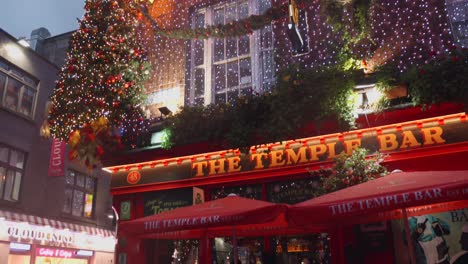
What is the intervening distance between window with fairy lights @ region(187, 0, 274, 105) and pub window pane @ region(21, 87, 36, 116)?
11.1 metres

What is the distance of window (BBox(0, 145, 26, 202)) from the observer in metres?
17.6

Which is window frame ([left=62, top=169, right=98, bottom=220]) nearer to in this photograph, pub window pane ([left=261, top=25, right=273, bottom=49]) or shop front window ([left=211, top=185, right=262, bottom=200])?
shop front window ([left=211, top=185, right=262, bottom=200])

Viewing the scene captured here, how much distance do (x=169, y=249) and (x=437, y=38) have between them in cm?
773

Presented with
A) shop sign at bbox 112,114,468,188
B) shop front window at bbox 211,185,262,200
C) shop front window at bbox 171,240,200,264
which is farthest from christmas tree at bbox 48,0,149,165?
shop front window at bbox 171,240,200,264

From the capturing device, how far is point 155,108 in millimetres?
11953

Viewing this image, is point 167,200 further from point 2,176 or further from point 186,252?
point 2,176

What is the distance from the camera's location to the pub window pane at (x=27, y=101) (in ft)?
62.9

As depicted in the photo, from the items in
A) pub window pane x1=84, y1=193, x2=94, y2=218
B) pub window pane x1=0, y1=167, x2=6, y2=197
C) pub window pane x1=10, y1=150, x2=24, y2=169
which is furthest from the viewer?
pub window pane x1=84, y1=193, x2=94, y2=218

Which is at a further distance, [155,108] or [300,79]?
[155,108]

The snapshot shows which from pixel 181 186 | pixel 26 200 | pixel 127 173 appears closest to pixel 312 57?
pixel 181 186

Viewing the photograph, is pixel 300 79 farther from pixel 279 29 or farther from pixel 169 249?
pixel 169 249

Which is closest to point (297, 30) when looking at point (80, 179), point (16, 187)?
point (16, 187)

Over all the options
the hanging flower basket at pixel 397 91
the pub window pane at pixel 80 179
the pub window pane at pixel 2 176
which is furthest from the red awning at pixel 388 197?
the pub window pane at pixel 80 179

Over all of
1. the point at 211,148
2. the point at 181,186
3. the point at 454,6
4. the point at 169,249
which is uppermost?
the point at 454,6
